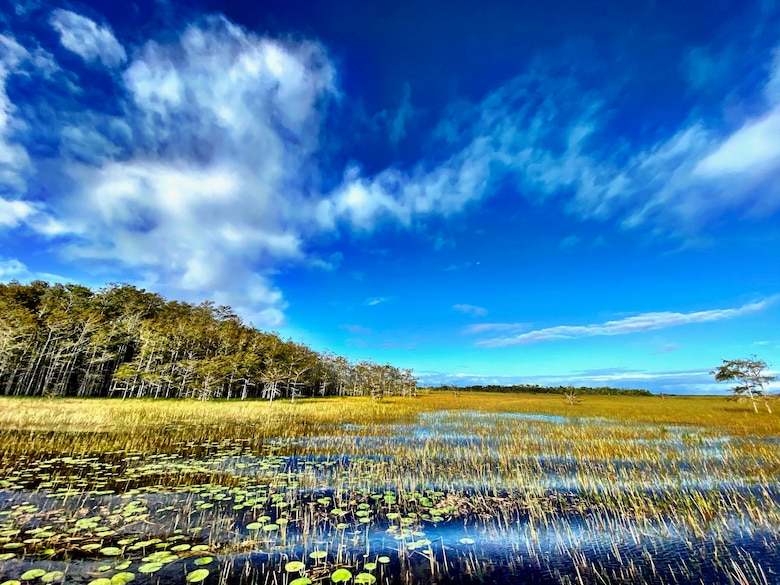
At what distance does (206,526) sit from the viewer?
8031 mm

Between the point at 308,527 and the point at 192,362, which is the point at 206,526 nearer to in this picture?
the point at 308,527

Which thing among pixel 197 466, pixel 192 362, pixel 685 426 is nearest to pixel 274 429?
pixel 197 466

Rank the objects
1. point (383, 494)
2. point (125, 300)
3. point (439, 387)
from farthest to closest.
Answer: point (439, 387) → point (125, 300) → point (383, 494)

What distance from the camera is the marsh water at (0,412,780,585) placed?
6371 mm

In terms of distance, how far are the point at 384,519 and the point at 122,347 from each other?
7976 cm

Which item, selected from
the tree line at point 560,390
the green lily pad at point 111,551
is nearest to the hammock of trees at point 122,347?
the green lily pad at point 111,551

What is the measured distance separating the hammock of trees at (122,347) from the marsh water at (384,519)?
54444 millimetres

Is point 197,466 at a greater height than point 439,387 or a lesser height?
lesser

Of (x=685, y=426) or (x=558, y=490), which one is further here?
(x=685, y=426)

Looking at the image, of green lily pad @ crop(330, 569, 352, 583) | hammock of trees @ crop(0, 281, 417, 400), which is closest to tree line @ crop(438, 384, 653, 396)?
hammock of trees @ crop(0, 281, 417, 400)

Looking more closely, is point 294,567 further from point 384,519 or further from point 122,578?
point 384,519

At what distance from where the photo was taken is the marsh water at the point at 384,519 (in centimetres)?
637

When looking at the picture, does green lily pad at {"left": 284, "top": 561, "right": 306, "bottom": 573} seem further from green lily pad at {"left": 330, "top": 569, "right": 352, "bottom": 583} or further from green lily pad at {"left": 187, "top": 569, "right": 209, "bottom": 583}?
green lily pad at {"left": 187, "top": 569, "right": 209, "bottom": 583}

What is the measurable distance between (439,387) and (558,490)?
621 feet
